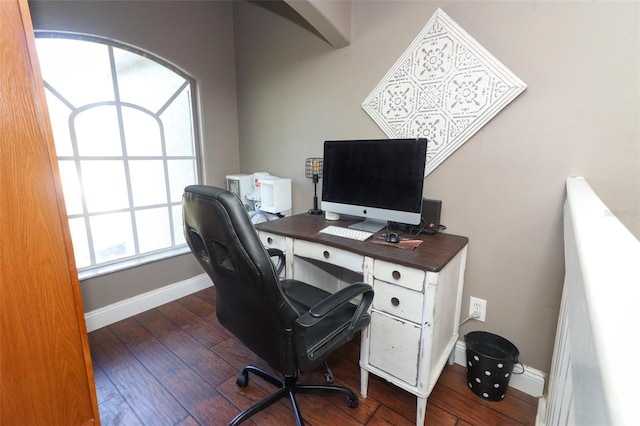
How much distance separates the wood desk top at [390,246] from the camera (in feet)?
4.02

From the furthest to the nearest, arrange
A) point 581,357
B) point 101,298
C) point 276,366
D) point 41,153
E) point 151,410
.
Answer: point 101,298 → point 151,410 → point 276,366 → point 41,153 → point 581,357

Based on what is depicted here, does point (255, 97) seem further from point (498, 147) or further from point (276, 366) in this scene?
point (276, 366)

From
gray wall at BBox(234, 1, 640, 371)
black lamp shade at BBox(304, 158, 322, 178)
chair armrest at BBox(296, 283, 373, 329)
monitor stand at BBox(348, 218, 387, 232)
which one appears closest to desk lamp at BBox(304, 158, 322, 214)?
black lamp shade at BBox(304, 158, 322, 178)

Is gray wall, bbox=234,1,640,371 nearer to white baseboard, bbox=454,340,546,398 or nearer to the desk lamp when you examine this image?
white baseboard, bbox=454,340,546,398

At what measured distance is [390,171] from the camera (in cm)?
154

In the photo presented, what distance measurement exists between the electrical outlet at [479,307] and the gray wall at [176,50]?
222 cm

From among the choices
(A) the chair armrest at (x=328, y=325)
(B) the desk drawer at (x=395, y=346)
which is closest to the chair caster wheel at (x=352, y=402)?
(B) the desk drawer at (x=395, y=346)

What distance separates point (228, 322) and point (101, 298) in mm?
1421

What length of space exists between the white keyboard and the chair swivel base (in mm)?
747

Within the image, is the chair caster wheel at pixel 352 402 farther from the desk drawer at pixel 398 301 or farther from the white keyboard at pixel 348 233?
the white keyboard at pixel 348 233

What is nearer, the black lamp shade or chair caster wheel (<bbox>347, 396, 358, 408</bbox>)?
chair caster wheel (<bbox>347, 396, 358, 408</bbox>)

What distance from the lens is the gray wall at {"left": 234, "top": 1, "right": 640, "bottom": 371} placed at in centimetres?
121

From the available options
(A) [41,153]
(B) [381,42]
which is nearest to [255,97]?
(B) [381,42]

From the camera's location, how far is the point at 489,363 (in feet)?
4.66
